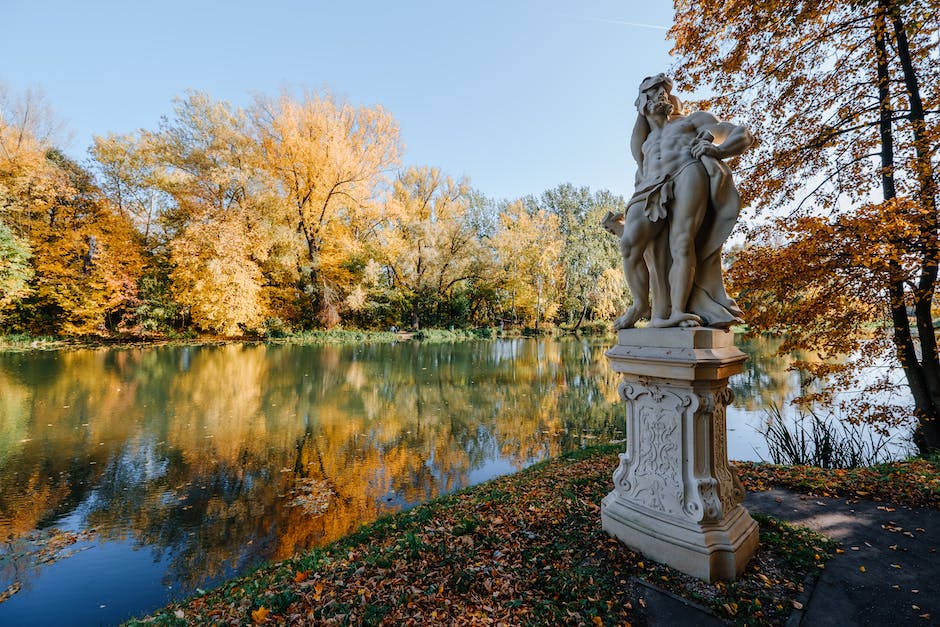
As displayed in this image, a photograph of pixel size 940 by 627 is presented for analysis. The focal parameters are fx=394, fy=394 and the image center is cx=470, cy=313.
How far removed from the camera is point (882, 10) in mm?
4418

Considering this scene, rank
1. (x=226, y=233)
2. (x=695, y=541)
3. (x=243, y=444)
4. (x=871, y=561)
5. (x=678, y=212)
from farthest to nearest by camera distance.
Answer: (x=226, y=233)
(x=243, y=444)
(x=678, y=212)
(x=871, y=561)
(x=695, y=541)

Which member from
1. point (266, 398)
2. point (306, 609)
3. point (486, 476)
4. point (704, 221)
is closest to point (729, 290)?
point (704, 221)

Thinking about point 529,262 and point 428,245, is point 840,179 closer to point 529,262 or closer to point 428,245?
point 428,245

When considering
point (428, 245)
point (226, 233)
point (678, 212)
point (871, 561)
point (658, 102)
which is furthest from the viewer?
point (428, 245)

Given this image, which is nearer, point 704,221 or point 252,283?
point 704,221

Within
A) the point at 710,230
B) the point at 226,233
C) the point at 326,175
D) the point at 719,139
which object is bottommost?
the point at 710,230

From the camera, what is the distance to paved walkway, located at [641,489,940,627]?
202cm

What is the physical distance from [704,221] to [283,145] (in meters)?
21.2

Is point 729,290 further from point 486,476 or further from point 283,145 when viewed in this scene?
point 283,145

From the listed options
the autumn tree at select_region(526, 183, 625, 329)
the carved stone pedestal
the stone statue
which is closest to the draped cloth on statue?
the stone statue

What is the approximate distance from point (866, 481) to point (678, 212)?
11.4 ft

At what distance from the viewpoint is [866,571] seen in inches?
93.1

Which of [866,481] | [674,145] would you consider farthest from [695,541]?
[866,481]

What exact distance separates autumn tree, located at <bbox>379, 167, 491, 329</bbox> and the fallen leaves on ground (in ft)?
66.4
